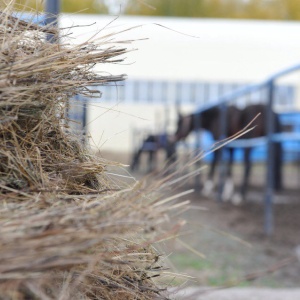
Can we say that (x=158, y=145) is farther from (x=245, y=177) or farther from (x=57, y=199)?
(x=57, y=199)

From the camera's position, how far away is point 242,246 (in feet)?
22.0

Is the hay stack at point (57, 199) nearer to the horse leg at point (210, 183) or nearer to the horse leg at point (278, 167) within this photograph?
the horse leg at point (278, 167)

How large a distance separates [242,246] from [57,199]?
17.8 feet

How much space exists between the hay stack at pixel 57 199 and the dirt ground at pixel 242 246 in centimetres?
185

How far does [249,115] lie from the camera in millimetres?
10336

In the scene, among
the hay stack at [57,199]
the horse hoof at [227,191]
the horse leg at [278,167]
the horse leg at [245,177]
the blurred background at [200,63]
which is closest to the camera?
the hay stack at [57,199]

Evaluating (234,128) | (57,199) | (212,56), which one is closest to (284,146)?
(234,128)

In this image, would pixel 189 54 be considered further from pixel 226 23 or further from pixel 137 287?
pixel 137 287

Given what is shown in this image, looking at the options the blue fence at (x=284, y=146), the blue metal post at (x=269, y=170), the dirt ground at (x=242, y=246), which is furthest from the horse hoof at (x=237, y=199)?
the blue metal post at (x=269, y=170)

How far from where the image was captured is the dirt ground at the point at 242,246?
5309mm

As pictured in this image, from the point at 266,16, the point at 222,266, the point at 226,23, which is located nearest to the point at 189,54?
the point at 226,23

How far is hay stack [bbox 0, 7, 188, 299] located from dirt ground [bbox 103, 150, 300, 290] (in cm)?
185

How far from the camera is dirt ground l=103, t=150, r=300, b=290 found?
5309mm

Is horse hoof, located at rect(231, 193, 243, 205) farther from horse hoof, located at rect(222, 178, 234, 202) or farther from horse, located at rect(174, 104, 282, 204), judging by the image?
horse hoof, located at rect(222, 178, 234, 202)
